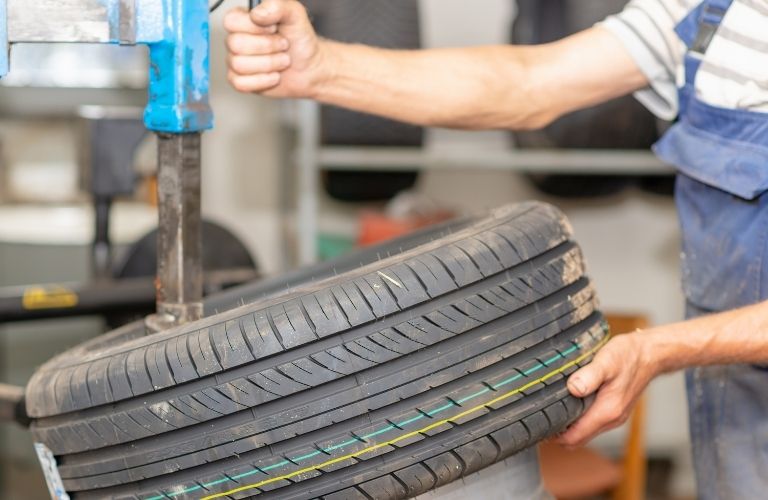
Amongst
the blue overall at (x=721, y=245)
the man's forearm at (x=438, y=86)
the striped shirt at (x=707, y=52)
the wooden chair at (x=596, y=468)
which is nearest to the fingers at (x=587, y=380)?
the blue overall at (x=721, y=245)

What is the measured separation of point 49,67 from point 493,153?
4.33 ft

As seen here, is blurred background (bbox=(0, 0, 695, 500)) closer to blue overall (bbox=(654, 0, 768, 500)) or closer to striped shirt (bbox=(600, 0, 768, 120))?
striped shirt (bbox=(600, 0, 768, 120))

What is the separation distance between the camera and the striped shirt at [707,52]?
1.25m

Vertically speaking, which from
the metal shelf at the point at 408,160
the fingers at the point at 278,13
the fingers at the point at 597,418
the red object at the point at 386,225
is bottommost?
the red object at the point at 386,225

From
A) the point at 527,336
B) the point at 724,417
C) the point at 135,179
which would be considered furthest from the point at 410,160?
the point at 527,336

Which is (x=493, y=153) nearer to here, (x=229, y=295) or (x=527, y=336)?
(x=229, y=295)

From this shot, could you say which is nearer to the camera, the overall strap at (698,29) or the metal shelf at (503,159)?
A: the overall strap at (698,29)

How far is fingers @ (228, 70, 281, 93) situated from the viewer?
4.21ft

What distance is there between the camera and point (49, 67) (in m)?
3.02

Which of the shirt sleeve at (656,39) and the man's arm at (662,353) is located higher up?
the shirt sleeve at (656,39)

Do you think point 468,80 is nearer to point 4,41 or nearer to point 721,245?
point 721,245

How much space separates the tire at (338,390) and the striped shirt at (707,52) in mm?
414

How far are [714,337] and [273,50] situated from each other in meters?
0.61

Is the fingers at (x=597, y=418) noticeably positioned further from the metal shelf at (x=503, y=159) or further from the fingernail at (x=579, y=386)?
the metal shelf at (x=503, y=159)
